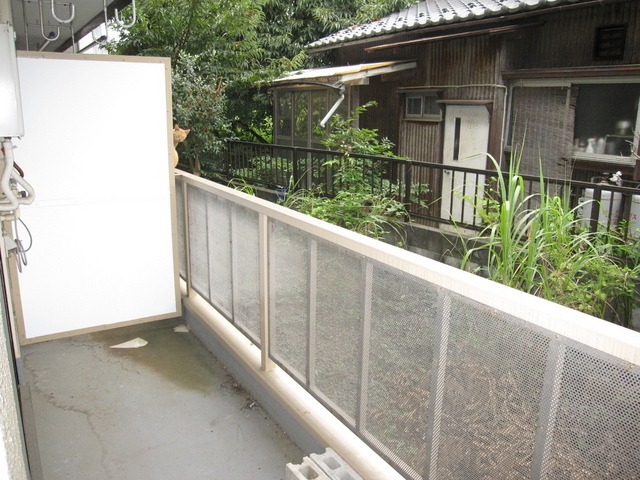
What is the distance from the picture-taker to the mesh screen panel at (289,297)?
2277 millimetres

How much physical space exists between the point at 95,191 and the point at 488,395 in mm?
2942

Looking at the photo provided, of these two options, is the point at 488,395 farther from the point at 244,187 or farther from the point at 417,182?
the point at 417,182

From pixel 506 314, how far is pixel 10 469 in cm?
109

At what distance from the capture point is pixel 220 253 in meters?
3.20

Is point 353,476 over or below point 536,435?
below

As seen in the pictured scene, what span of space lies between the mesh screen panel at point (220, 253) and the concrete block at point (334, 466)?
131 centimetres

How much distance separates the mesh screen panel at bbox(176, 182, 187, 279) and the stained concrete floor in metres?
0.61

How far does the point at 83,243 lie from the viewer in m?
3.54

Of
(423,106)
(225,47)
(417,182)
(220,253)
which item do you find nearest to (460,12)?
(423,106)

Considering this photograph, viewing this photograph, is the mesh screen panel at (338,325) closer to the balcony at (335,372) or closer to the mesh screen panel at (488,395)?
the balcony at (335,372)

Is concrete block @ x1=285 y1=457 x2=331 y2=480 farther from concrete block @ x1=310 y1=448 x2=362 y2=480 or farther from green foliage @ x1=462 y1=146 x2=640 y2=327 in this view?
green foliage @ x1=462 y1=146 x2=640 y2=327

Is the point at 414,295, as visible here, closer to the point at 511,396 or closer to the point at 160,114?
the point at 511,396

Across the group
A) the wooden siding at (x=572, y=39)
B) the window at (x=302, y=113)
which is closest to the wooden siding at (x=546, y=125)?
the wooden siding at (x=572, y=39)

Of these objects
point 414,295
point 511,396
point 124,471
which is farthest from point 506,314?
point 124,471
